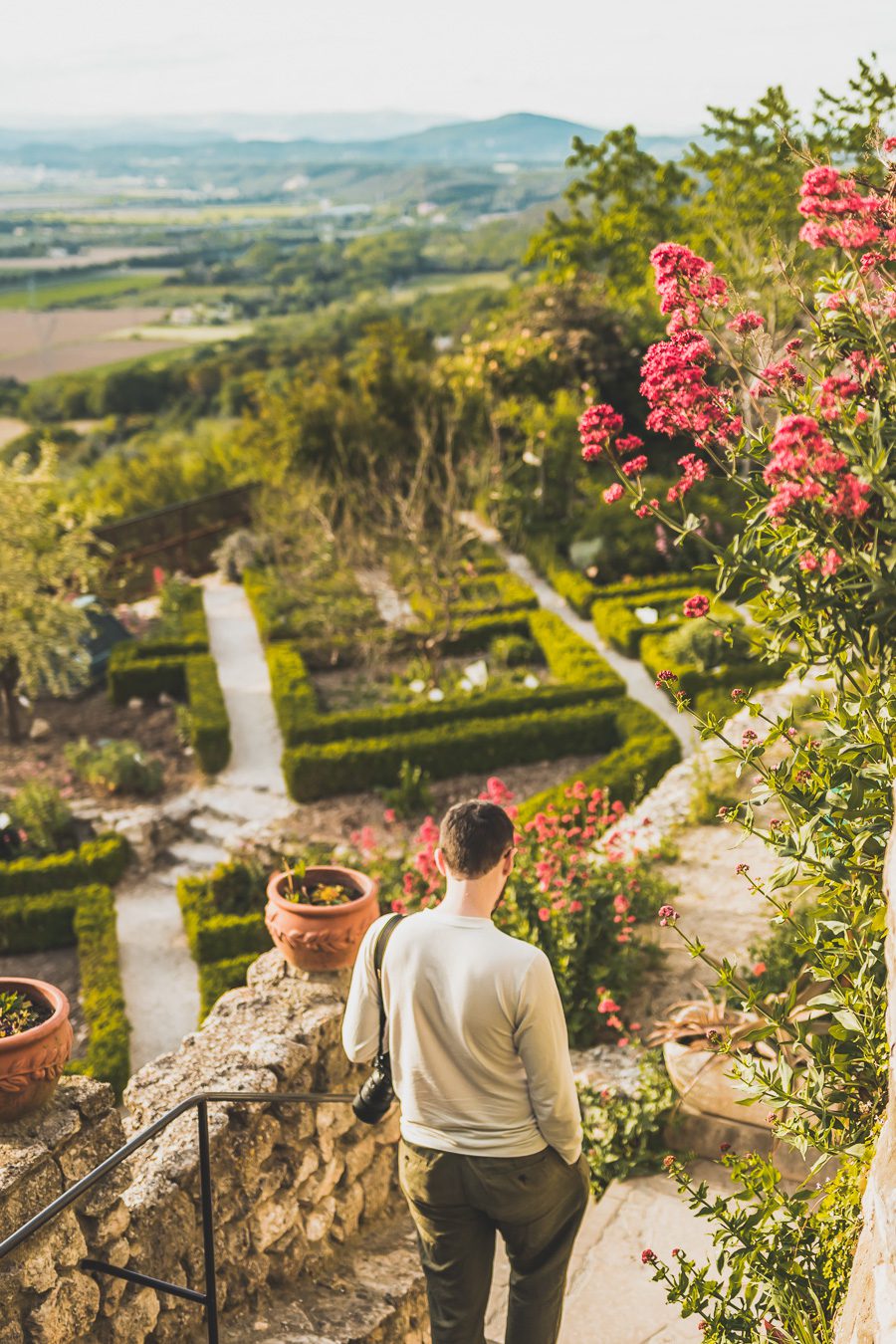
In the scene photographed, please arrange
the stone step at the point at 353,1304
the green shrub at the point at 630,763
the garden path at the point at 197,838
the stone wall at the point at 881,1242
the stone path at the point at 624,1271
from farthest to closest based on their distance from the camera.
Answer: the green shrub at the point at 630,763, the garden path at the point at 197,838, the stone path at the point at 624,1271, the stone step at the point at 353,1304, the stone wall at the point at 881,1242

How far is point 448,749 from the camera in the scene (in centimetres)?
1306

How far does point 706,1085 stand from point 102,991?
5.39 m

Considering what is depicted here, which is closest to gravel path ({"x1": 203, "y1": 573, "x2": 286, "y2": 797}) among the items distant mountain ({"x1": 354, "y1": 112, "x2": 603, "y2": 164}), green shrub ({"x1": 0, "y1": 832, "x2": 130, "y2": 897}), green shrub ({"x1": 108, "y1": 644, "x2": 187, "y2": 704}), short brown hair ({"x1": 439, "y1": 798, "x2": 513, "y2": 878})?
green shrub ({"x1": 108, "y1": 644, "x2": 187, "y2": 704})

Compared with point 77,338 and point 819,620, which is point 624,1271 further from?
point 77,338

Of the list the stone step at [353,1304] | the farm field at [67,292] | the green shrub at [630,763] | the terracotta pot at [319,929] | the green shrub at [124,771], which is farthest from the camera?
the farm field at [67,292]

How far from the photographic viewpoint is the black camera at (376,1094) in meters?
3.70

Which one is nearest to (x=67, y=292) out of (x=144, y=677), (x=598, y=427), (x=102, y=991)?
(x=144, y=677)

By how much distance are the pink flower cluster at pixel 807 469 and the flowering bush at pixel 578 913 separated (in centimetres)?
488

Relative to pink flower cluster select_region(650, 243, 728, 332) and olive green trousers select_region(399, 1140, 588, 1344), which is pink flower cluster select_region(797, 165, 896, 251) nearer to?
pink flower cluster select_region(650, 243, 728, 332)

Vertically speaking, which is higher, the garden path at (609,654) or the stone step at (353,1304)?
the stone step at (353,1304)

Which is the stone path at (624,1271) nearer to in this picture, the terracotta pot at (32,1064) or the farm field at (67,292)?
the terracotta pot at (32,1064)

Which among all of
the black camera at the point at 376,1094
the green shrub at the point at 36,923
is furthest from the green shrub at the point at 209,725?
the black camera at the point at 376,1094

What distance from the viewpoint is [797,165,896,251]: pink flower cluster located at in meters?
2.78

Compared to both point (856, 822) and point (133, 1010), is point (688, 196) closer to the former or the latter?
point (133, 1010)
